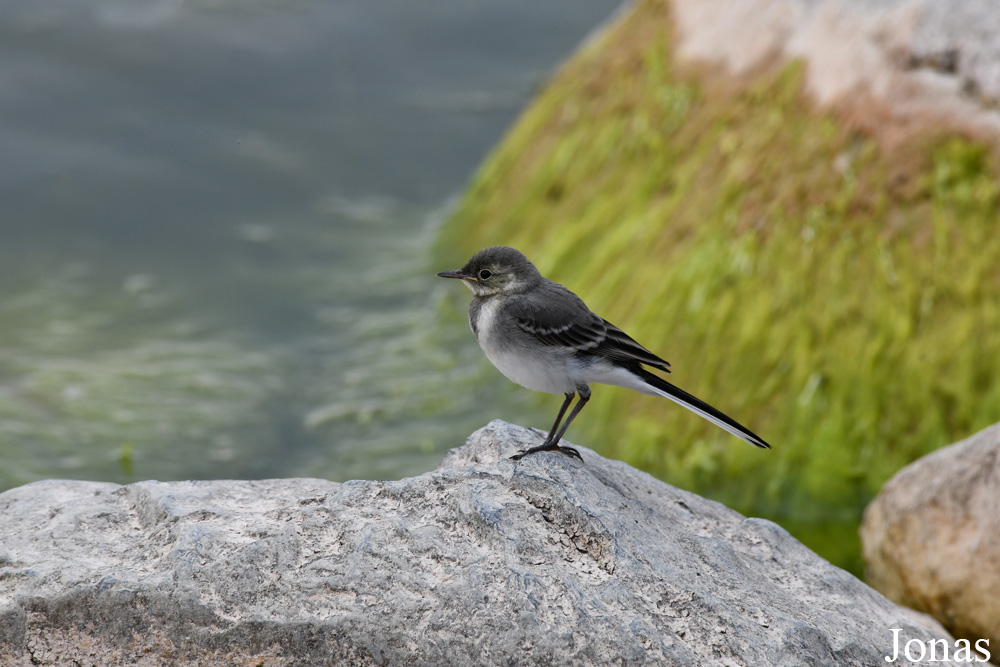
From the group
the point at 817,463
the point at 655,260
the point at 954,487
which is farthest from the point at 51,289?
the point at 954,487

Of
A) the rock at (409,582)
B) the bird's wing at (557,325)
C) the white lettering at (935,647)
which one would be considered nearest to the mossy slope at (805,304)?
the white lettering at (935,647)

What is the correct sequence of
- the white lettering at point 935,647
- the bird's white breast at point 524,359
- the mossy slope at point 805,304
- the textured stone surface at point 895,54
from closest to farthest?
the white lettering at point 935,647 → the bird's white breast at point 524,359 → the mossy slope at point 805,304 → the textured stone surface at point 895,54

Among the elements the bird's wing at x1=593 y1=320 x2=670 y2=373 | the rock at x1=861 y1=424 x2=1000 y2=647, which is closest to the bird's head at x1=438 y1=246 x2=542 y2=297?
the bird's wing at x1=593 y1=320 x2=670 y2=373

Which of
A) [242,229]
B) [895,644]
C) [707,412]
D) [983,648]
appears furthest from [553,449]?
[242,229]

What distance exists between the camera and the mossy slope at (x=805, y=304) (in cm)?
756

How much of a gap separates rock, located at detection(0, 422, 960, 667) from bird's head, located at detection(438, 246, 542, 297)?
3.29 feet

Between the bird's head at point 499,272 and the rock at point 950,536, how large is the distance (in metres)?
2.54

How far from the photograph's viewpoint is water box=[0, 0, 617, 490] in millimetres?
9750

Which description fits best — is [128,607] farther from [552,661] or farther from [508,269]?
[508,269]

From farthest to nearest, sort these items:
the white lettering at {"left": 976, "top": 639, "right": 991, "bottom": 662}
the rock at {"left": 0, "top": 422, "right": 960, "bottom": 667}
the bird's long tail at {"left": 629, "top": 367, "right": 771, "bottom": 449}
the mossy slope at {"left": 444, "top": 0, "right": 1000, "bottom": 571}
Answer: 1. the mossy slope at {"left": 444, "top": 0, "right": 1000, "bottom": 571}
2. the white lettering at {"left": 976, "top": 639, "right": 991, "bottom": 662}
3. the bird's long tail at {"left": 629, "top": 367, "right": 771, "bottom": 449}
4. the rock at {"left": 0, "top": 422, "right": 960, "bottom": 667}

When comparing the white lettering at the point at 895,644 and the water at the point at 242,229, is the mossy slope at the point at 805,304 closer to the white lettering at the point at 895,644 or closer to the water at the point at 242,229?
the water at the point at 242,229

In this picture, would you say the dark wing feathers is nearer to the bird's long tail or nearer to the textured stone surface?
the bird's long tail

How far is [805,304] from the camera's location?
8094mm

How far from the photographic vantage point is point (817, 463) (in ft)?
25.0
